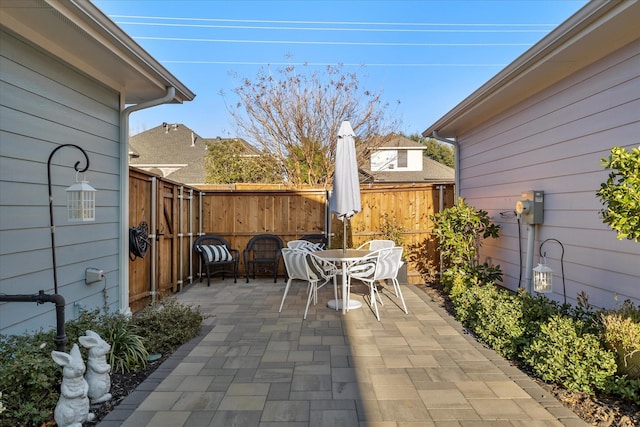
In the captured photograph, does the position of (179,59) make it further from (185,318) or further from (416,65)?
(185,318)

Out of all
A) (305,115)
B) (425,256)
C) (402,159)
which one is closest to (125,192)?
(425,256)

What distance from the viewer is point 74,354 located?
223cm

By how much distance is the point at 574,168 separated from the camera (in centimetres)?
379

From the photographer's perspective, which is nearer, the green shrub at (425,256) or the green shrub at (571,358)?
the green shrub at (571,358)

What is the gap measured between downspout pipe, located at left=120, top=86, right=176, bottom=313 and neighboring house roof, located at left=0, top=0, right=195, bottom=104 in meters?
0.17

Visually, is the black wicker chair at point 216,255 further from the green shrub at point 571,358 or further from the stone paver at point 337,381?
the green shrub at point 571,358

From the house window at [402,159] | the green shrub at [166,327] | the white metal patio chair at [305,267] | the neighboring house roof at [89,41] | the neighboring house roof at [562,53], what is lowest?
the green shrub at [166,327]

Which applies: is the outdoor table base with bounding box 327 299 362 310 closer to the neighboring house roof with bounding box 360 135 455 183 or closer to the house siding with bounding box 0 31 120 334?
the house siding with bounding box 0 31 120 334

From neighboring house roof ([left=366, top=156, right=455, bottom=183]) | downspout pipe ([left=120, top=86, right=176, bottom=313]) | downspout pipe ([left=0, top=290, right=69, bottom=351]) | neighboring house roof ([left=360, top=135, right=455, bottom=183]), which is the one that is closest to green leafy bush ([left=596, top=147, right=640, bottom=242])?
downspout pipe ([left=0, top=290, right=69, bottom=351])

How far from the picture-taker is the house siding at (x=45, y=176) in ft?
8.84

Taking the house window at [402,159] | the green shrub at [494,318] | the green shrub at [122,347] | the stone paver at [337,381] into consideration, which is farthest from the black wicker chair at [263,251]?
the house window at [402,159]

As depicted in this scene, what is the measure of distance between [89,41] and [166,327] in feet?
7.87

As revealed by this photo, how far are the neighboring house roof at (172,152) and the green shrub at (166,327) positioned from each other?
13736 mm

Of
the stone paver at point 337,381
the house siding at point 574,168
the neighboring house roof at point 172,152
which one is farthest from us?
the neighboring house roof at point 172,152
